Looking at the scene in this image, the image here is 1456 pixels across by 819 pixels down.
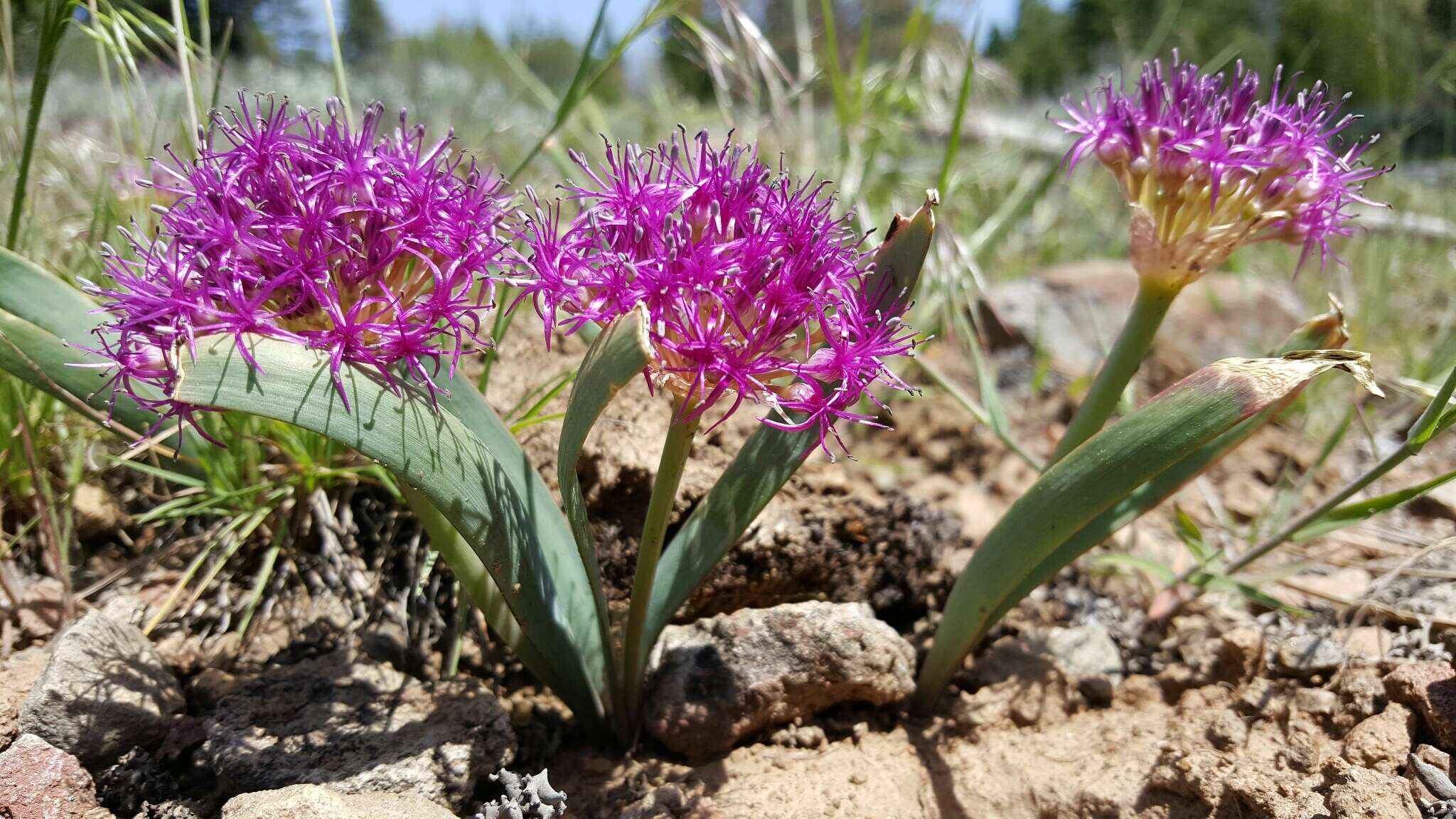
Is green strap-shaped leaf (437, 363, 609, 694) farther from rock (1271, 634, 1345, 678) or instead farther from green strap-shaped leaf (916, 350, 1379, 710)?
rock (1271, 634, 1345, 678)

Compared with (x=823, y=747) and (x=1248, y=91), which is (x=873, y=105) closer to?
(x=1248, y=91)

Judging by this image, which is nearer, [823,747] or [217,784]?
[217,784]

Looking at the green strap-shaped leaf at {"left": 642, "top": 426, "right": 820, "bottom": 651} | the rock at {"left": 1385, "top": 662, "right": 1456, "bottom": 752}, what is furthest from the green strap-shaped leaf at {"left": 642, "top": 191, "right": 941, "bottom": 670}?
the rock at {"left": 1385, "top": 662, "right": 1456, "bottom": 752}

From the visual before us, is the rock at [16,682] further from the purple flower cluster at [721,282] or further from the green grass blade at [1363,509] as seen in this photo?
the green grass blade at [1363,509]

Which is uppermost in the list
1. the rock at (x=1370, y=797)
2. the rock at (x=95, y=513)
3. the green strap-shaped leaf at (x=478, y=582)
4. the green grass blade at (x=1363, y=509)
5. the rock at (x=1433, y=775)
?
the green grass blade at (x=1363, y=509)

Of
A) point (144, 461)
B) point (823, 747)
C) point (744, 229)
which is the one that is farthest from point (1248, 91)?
point (144, 461)

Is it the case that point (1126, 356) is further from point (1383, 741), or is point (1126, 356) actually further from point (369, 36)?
point (369, 36)

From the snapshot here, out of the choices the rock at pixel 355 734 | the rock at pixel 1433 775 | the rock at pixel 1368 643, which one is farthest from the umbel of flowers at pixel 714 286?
the rock at pixel 1368 643
